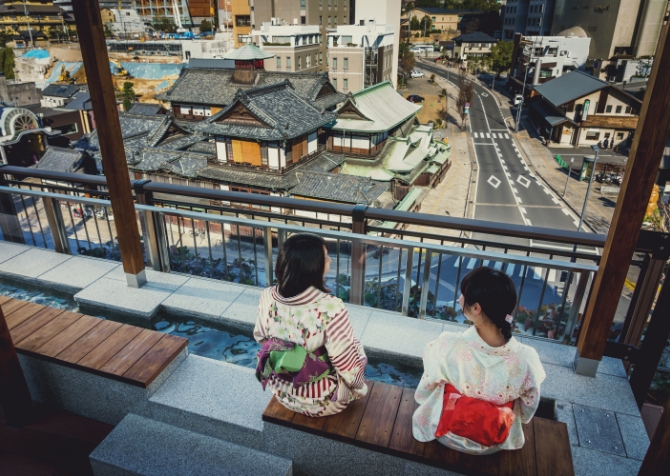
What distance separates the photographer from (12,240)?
16.7 feet

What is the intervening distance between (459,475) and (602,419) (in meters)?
1.19

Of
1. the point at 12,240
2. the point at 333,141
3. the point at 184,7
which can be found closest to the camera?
the point at 12,240

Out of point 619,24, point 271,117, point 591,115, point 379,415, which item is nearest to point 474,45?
point 619,24

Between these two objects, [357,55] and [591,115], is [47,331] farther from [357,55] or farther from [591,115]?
[357,55]

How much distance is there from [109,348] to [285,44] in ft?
138

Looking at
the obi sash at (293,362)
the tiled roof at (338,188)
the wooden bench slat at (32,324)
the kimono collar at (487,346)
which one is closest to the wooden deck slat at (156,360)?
the wooden bench slat at (32,324)

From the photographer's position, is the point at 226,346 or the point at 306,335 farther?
the point at 226,346

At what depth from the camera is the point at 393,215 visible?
334 centimetres

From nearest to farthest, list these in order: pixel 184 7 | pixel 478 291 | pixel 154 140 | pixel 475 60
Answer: pixel 478 291 < pixel 154 140 < pixel 475 60 < pixel 184 7

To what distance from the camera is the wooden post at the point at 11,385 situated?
2355 mm

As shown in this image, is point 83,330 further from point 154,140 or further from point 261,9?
point 261,9

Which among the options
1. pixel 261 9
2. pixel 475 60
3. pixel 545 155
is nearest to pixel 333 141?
pixel 545 155

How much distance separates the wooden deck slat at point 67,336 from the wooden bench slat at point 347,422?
186 centimetres

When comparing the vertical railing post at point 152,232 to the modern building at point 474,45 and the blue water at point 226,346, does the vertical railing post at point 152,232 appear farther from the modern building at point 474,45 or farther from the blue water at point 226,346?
the modern building at point 474,45
